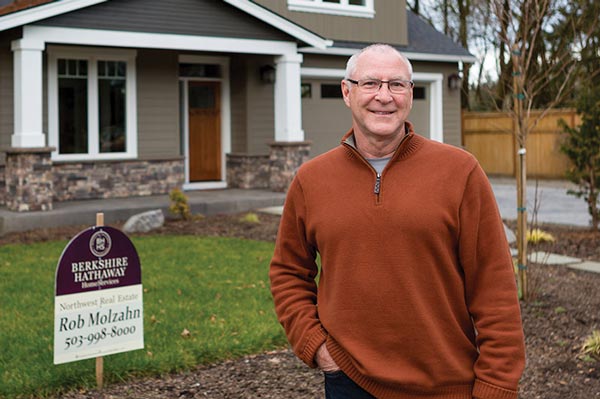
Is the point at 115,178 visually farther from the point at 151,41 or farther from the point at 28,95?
the point at 28,95

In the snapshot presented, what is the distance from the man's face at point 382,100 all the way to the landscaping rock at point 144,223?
31.8 feet

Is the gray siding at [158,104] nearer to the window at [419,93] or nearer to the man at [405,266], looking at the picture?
the window at [419,93]

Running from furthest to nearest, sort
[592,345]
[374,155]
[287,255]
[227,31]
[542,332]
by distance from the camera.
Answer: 1. [227,31]
2. [542,332]
3. [592,345]
4. [287,255]
5. [374,155]

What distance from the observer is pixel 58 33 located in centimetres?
1288

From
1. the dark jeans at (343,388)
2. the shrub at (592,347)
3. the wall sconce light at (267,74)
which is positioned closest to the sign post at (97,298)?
the dark jeans at (343,388)

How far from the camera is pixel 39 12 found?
12.4 meters

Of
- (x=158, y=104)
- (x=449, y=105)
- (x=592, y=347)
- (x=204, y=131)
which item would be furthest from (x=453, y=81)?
(x=592, y=347)

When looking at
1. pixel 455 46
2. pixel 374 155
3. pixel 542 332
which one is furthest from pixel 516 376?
pixel 455 46

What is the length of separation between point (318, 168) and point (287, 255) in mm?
337

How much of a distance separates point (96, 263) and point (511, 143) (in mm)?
21058

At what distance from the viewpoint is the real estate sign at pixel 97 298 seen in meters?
4.70

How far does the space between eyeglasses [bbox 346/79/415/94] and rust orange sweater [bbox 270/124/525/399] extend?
17cm

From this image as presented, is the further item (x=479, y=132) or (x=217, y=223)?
(x=479, y=132)

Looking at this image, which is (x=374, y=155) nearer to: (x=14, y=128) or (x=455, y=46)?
(x=14, y=128)
